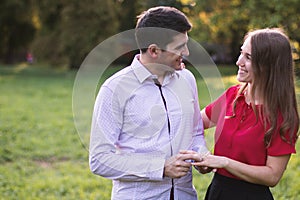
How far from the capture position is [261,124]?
2.30 m

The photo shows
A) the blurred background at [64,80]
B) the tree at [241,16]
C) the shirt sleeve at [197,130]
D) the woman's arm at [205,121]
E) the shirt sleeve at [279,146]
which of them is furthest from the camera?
the tree at [241,16]

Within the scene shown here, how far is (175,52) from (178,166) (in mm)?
560

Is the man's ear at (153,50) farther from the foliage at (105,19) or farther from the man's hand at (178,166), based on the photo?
the foliage at (105,19)

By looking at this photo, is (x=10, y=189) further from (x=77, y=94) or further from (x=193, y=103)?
(x=193, y=103)

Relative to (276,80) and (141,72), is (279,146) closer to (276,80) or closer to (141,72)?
(276,80)

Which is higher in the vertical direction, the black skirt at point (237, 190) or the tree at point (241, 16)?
the black skirt at point (237, 190)

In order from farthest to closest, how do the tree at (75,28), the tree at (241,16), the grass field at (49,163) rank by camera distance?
the tree at (75,28)
the tree at (241,16)
the grass field at (49,163)

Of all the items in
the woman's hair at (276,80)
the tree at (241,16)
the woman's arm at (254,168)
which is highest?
the woman's hair at (276,80)

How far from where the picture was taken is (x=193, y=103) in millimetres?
2518

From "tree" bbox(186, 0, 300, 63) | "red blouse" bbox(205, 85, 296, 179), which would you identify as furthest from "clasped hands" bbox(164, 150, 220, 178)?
"tree" bbox(186, 0, 300, 63)

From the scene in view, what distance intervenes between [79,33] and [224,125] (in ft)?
76.7

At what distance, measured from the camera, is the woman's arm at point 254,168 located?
226cm

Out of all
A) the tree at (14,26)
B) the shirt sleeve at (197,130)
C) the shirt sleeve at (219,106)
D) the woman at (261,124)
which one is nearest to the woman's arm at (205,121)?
the shirt sleeve at (219,106)

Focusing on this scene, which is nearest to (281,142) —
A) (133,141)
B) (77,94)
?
(133,141)
